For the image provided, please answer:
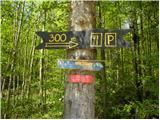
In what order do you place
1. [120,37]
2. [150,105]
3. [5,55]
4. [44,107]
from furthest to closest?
1. [44,107]
2. [5,55]
3. [150,105]
4. [120,37]

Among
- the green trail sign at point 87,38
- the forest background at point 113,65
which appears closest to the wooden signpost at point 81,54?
the green trail sign at point 87,38

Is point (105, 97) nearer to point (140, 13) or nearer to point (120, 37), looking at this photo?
point (140, 13)

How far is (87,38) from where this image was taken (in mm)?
3420

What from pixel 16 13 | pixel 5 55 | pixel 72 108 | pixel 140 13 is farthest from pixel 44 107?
pixel 72 108

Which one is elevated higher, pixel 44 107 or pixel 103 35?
pixel 103 35

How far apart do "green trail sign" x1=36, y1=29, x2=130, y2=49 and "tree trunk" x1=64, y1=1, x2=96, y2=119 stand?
3.2 inches

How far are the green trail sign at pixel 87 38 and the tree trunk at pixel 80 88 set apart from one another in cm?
8

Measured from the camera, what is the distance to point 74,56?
3.47m

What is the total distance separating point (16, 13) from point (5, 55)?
3.63 feet

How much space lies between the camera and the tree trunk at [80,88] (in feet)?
11.3

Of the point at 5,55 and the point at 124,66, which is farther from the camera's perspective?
the point at 124,66

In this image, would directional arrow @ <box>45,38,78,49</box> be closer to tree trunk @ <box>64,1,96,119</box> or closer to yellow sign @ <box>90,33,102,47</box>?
tree trunk @ <box>64,1,96,119</box>

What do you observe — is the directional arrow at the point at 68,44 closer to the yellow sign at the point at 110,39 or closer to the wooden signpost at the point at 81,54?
the wooden signpost at the point at 81,54

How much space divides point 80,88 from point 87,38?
1.82 ft
